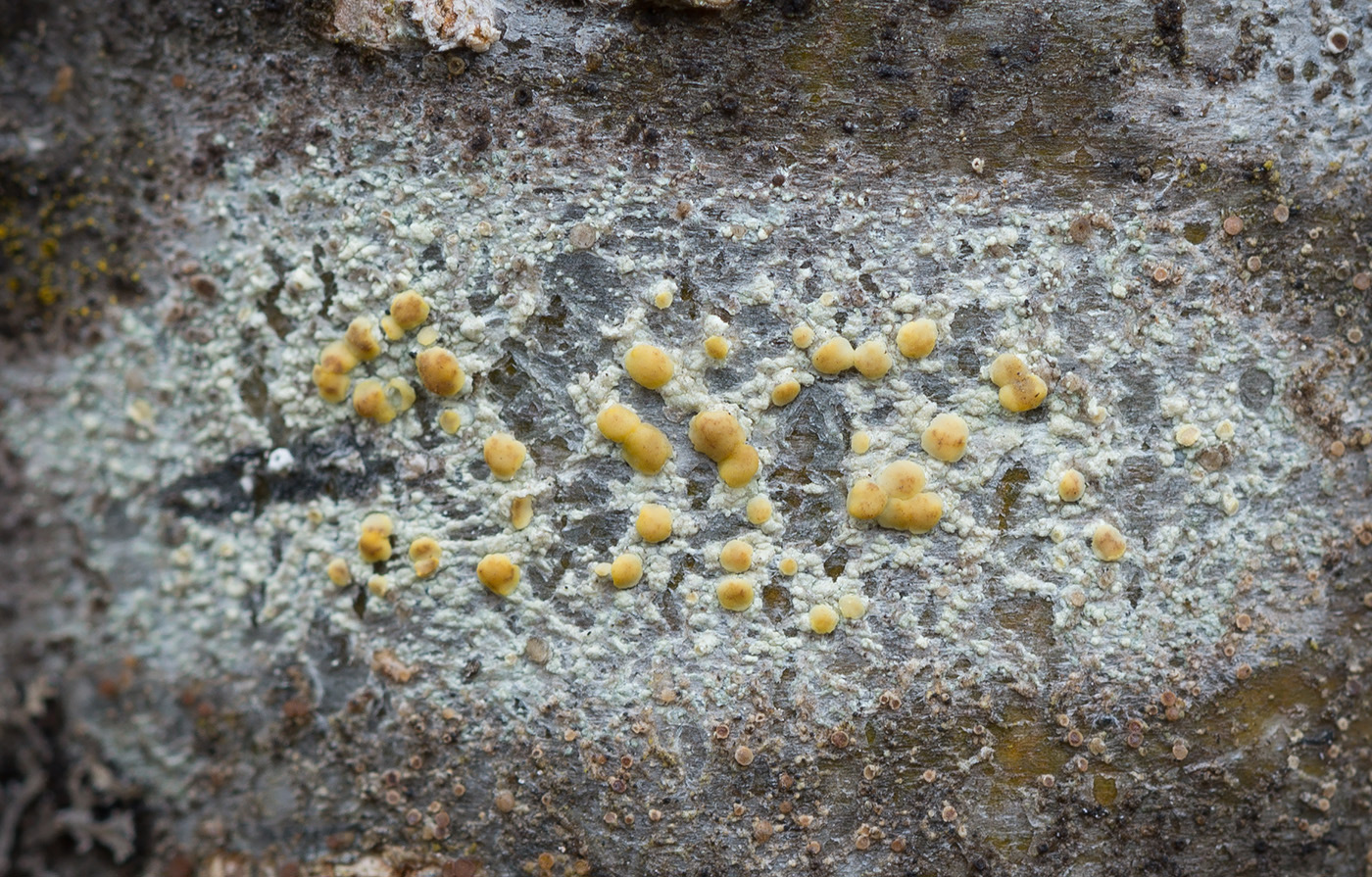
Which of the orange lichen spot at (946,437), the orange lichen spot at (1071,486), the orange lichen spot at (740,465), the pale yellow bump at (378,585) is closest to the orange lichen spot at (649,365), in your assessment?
the orange lichen spot at (740,465)

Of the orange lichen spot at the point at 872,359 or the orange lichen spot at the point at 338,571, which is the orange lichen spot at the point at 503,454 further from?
the orange lichen spot at the point at 872,359

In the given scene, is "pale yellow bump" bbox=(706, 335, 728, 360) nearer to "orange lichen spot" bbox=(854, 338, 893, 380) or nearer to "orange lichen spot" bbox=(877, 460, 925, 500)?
Result: "orange lichen spot" bbox=(854, 338, 893, 380)

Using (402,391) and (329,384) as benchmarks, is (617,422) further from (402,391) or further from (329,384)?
(329,384)

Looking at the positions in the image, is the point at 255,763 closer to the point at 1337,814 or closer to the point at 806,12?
the point at 806,12

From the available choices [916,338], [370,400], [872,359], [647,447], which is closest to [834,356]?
[872,359]

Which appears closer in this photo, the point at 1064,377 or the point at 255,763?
the point at 255,763

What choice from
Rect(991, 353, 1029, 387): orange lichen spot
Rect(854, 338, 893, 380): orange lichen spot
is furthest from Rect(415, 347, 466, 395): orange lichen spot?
Rect(991, 353, 1029, 387): orange lichen spot

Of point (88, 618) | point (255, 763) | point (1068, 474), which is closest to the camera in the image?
point (88, 618)

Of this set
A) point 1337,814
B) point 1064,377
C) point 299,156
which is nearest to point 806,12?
point 1064,377

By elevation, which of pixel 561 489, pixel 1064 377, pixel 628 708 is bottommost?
pixel 628 708
